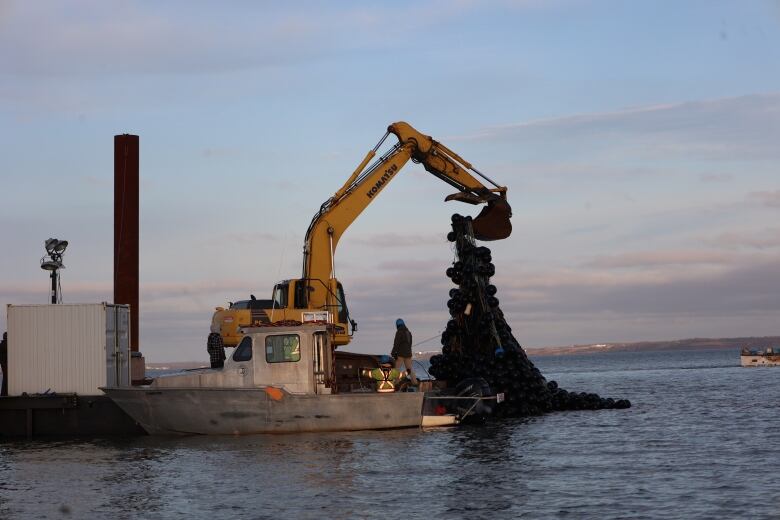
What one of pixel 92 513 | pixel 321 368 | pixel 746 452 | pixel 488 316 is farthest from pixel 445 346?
pixel 92 513

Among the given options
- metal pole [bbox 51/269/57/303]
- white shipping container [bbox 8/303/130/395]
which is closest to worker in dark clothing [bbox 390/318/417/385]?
white shipping container [bbox 8/303/130/395]

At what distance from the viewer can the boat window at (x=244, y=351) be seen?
95.2 feet

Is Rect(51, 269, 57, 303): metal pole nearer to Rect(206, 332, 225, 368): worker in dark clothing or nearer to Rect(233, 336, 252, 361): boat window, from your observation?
Rect(206, 332, 225, 368): worker in dark clothing

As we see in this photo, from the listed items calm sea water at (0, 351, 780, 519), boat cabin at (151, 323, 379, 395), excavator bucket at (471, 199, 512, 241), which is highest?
excavator bucket at (471, 199, 512, 241)

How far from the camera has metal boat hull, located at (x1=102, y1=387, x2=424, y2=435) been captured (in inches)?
1126

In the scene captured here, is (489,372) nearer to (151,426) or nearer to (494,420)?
(494,420)

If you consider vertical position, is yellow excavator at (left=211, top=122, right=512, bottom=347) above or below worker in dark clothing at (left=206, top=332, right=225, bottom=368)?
above

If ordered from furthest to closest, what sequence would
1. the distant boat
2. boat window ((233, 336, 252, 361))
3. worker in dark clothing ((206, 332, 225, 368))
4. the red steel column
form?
the distant boat, the red steel column, worker in dark clothing ((206, 332, 225, 368)), boat window ((233, 336, 252, 361))

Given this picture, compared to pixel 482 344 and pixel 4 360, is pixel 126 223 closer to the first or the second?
pixel 4 360

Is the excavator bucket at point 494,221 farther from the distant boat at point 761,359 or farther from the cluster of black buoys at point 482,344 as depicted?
the distant boat at point 761,359

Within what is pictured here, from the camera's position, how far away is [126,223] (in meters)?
41.8

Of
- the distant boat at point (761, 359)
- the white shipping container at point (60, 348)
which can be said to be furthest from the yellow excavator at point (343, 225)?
the distant boat at point (761, 359)

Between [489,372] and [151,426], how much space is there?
13.1m

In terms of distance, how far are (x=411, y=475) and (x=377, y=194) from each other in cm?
1740
